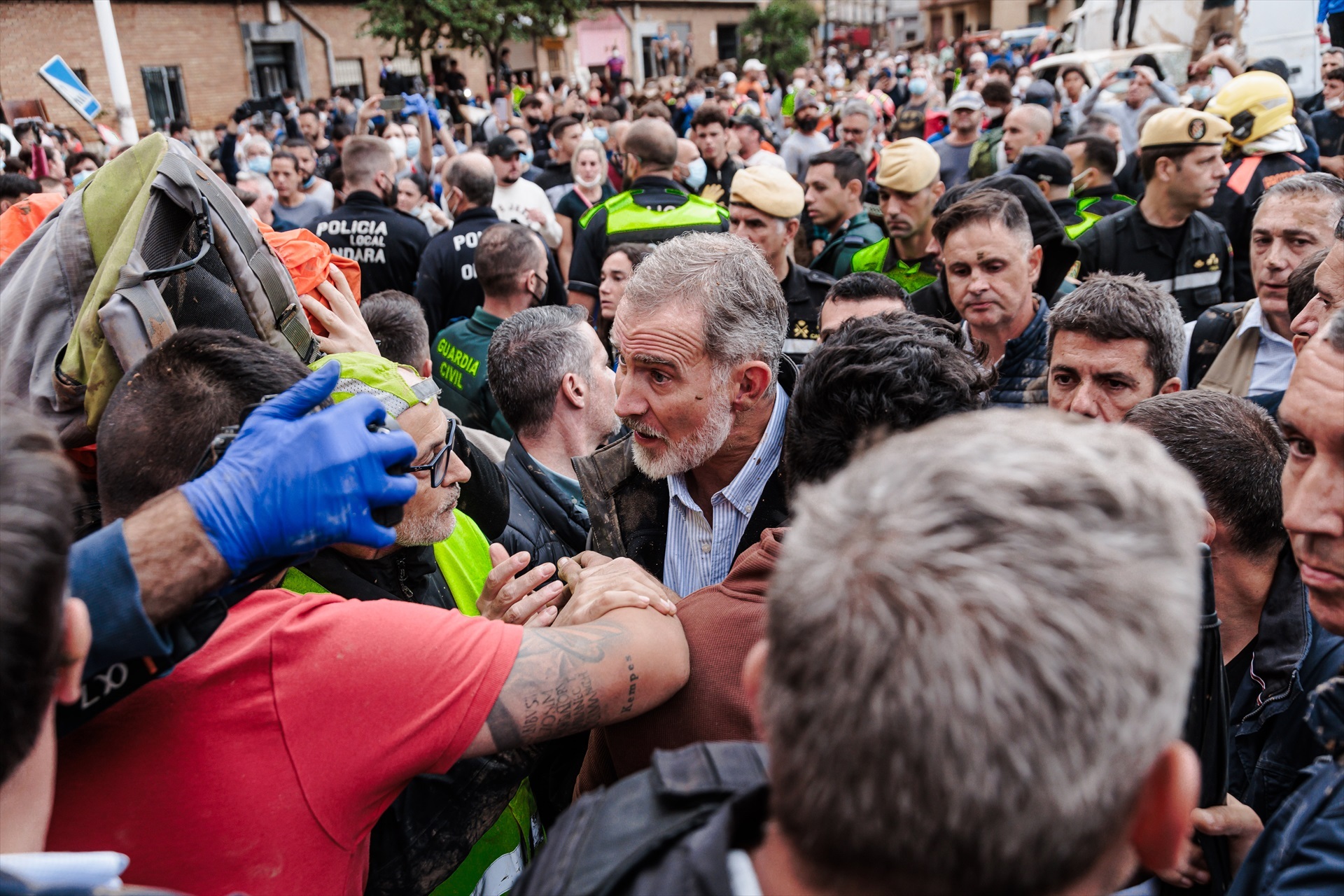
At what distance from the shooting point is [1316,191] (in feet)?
12.3

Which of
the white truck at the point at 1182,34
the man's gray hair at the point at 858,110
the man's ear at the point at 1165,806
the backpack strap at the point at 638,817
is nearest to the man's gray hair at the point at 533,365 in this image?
→ the backpack strap at the point at 638,817

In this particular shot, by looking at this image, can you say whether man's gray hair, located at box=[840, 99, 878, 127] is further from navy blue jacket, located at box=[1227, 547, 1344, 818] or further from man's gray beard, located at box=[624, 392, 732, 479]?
navy blue jacket, located at box=[1227, 547, 1344, 818]

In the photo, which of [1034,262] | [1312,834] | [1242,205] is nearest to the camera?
[1312,834]

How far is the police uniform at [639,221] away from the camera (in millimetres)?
5891

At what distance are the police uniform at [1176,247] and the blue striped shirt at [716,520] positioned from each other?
3.01 metres

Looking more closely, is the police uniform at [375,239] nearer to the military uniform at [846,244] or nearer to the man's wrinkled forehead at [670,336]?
the military uniform at [846,244]

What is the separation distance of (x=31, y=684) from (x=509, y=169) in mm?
7627

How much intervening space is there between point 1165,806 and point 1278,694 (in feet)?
4.25

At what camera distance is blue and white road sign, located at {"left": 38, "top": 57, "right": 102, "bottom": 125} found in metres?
7.11

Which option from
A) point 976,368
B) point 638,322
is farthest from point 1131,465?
point 638,322

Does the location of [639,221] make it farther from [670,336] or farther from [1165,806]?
[1165,806]

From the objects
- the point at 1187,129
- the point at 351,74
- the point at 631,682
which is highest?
the point at 351,74

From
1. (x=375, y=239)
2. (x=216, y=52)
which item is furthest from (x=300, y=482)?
(x=216, y=52)

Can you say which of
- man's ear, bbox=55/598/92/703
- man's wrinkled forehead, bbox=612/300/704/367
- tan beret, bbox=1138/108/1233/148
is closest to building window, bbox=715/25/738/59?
tan beret, bbox=1138/108/1233/148
